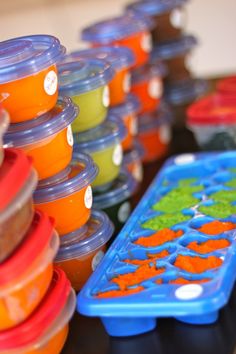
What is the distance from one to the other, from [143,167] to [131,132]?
0.47 feet

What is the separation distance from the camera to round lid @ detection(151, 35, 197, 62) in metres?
1.52

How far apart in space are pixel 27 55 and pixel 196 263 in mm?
336

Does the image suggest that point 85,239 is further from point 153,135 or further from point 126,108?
point 153,135

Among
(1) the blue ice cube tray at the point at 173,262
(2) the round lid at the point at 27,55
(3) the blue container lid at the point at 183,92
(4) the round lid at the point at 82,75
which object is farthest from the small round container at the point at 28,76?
(3) the blue container lid at the point at 183,92

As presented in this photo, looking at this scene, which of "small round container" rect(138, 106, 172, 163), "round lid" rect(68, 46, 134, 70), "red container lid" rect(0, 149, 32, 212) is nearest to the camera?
"red container lid" rect(0, 149, 32, 212)

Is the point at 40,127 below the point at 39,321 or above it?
above

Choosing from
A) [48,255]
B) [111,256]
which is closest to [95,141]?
[111,256]

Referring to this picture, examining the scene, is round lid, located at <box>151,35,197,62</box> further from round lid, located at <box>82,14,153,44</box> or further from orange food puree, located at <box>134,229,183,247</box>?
orange food puree, located at <box>134,229,183,247</box>

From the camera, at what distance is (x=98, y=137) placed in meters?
1.12

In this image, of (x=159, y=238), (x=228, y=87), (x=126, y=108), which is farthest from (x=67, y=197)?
(x=228, y=87)

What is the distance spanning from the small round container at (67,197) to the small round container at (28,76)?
96 millimetres

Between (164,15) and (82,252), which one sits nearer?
(82,252)

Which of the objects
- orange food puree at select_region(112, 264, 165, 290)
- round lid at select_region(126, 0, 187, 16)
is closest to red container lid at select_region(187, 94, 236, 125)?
round lid at select_region(126, 0, 187, 16)

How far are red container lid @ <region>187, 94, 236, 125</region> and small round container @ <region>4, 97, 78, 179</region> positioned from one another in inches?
16.4
